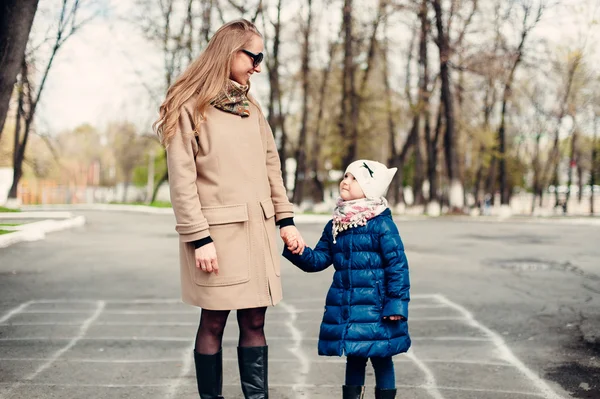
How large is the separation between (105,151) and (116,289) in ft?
264

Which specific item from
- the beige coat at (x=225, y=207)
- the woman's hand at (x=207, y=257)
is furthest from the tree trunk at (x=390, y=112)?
the woman's hand at (x=207, y=257)

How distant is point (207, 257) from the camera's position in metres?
3.56

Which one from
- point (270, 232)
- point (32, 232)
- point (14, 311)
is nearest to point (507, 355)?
point (270, 232)

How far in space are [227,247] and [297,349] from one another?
2572mm

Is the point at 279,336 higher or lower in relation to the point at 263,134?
lower

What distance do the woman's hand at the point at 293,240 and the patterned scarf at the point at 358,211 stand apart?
8.8 inches

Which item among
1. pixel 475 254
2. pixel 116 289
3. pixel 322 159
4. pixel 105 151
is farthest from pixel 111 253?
pixel 105 151

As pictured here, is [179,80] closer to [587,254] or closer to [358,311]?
[358,311]

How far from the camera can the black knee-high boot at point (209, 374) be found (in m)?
3.83

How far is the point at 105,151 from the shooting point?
87812mm

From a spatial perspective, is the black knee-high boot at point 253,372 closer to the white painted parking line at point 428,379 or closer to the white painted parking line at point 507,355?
the white painted parking line at point 428,379

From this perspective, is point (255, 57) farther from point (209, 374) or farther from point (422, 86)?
point (422, 86)

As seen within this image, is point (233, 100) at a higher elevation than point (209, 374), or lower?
higher

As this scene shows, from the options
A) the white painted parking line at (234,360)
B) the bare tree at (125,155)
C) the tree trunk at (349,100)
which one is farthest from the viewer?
the bare tree at (125,155)
